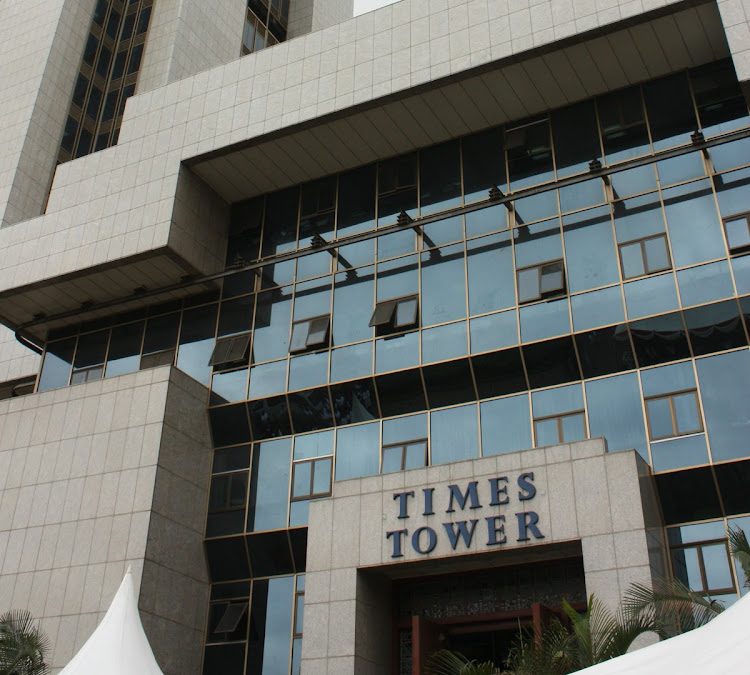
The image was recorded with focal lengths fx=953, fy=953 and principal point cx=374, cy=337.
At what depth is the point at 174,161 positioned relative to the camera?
2533cm

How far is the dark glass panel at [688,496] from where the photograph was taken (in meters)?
17.9

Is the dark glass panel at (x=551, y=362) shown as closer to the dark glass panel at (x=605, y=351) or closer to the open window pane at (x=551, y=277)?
the dark glass panel at (x=605, y=351)

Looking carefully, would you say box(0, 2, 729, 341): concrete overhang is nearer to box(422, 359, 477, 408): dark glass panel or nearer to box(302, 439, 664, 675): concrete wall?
box(422, 359, 477, 408): dark glass panel

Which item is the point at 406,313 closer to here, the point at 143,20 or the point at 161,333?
the point at 161,333

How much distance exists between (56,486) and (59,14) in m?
26.9

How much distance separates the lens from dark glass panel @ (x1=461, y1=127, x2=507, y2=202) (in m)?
23.0

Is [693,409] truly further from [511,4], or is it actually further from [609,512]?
[511,4]

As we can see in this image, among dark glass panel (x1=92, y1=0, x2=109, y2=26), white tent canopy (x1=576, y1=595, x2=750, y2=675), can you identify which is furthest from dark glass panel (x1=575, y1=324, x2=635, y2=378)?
dark glass panel (x1=92, y1=0, x2=109, y2=26)

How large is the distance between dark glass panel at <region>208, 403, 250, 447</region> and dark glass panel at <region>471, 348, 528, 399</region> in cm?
609

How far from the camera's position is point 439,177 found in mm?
23828

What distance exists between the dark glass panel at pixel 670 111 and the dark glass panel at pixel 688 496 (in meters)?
7.63

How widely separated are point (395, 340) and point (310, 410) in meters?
2.66

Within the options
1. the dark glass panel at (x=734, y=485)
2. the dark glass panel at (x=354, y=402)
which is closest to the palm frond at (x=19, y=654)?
the dark glass panel at (x=354, y=402)

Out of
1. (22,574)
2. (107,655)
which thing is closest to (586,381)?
(107,655)
